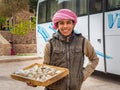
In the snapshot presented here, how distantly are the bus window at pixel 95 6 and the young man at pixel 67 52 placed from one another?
8.28 meters

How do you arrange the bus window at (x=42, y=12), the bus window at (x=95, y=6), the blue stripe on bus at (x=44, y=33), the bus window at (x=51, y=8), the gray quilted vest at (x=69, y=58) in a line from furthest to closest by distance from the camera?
1. the bus window at (x=42, y=12)
2. the blue stripe on bus at (x=44, y=33)
3. the bus window at (x=51, y=8)
4. the bus window at (x=95, y=6)
5. the gray quilted vest at (x=69, y=58)

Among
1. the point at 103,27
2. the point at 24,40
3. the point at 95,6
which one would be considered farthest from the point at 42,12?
the point at 24,40

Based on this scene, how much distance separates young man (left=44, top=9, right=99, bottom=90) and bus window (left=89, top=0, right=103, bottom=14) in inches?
326

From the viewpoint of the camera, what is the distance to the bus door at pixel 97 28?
12.3m

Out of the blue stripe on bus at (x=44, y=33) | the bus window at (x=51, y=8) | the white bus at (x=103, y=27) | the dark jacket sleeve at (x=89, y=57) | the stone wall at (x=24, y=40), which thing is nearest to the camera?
the dark jacket sleeve at (x=89, y=57)

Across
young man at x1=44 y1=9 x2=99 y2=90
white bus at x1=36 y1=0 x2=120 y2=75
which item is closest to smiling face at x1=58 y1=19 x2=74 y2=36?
young man at x1=44 y1=9 x2=99 y2=90

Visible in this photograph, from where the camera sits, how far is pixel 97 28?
41.1ft

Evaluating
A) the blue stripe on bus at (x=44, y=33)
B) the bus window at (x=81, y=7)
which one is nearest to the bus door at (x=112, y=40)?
→ the bus window at (x=81, y=7)

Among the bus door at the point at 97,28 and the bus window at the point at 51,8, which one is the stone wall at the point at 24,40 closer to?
the bus window at the point at 51,8

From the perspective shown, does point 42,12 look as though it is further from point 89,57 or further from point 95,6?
point 89,57

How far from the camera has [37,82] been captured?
13.1ft

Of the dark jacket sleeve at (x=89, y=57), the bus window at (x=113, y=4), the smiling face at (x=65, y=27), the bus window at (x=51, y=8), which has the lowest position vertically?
the dark jacket sleeve at (x=89, y=57)

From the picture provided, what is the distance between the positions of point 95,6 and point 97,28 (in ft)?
2.31

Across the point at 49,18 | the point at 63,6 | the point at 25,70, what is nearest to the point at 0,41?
the point at 49,18
